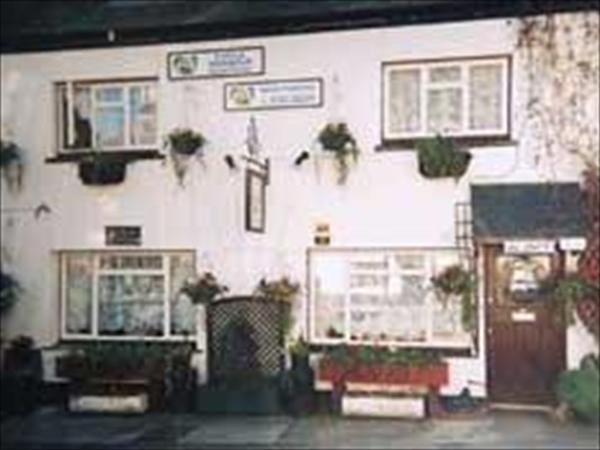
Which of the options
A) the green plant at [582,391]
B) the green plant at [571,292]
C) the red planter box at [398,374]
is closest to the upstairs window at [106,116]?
the red planter box at [398,374]

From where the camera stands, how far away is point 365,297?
650 inches

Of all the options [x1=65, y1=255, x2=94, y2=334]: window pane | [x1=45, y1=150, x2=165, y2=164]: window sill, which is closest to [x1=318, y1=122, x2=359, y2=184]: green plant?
[x1=45, y1=150, x2=165, y2=164]: window sill

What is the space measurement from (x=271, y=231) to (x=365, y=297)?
1621 millimetres

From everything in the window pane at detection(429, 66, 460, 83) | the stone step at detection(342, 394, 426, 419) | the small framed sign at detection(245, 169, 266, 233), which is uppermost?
the window pane at detection(429, 66, 460, 83)

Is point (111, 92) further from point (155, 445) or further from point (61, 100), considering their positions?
point (155, 445)

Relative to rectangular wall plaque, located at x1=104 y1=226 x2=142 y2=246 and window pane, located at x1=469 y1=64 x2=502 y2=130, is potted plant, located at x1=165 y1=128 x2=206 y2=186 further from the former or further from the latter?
window pane, located at x1=469 y1=64 x2=502 y2=130

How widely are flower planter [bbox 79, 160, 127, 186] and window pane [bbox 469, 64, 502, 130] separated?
16.7ft

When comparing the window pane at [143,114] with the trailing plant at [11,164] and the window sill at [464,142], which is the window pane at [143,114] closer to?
the trailing plant at [11,164]

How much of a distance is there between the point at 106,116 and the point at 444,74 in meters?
5.07

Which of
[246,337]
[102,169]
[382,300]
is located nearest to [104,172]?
[102,169]

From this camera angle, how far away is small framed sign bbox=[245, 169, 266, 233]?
15.9 meters

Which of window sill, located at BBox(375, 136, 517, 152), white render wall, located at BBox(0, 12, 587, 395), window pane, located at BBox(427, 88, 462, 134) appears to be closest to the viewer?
window sill, located at BBox(375, 136, 517, 152)

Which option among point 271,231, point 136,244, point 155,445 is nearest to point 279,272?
point 271,231

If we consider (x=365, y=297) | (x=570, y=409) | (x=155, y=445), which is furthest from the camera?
(x=365, y=297)
